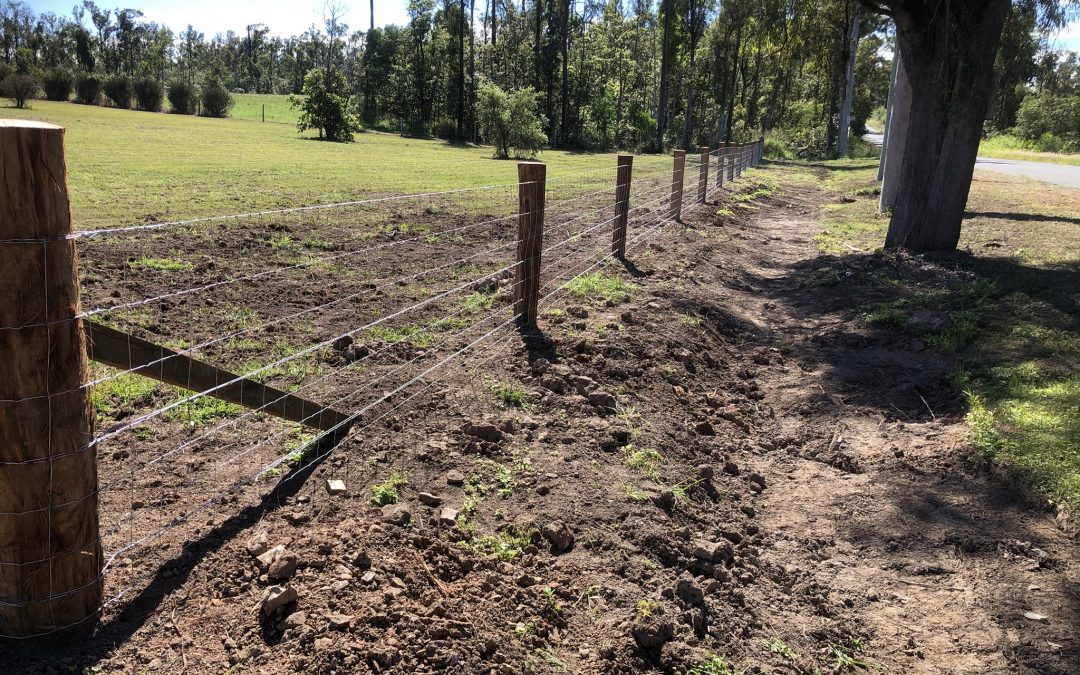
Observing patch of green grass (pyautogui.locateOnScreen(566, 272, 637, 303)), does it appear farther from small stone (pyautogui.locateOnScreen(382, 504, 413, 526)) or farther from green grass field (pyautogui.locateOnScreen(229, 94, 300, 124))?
green grass field (pyautogui.locateOnScreen(229, 94, 300, 124))

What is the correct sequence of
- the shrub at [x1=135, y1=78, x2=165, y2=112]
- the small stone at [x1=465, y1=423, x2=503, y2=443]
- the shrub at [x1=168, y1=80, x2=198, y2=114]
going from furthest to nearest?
the shrub at [x1=168, y1=80, x2=198, y2=114], the shrub at [x1=135, y1=78, x2=165, y2=112], the small stone at [x1=465, y1=423, x2=503, y2=443]

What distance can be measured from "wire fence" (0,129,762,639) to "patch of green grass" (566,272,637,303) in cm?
13

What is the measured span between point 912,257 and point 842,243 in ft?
8.94

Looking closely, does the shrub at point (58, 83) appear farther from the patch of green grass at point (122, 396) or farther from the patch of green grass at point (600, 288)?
the patch of green grass at point (122, 396)

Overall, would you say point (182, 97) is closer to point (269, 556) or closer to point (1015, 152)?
point (1015, 152)

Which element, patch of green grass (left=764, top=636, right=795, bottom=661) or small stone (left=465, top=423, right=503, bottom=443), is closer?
patch of green grass (left=764, top=636, right=795, bottom=661)

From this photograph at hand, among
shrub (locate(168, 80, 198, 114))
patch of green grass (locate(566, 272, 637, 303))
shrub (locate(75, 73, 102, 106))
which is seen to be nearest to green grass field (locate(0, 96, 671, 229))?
patch of green grass (locate(566, 272, 637, 303))

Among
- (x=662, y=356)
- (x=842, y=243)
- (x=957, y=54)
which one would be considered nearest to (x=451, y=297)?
(x=662, y=356)

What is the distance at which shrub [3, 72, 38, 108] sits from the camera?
42.2m

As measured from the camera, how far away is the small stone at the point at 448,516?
3.92 meters

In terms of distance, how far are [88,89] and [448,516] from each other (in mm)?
60477

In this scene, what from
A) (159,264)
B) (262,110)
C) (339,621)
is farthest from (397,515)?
(262,110)

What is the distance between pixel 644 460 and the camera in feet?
16.1

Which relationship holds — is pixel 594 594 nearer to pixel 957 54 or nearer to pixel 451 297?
pixel 451 297
